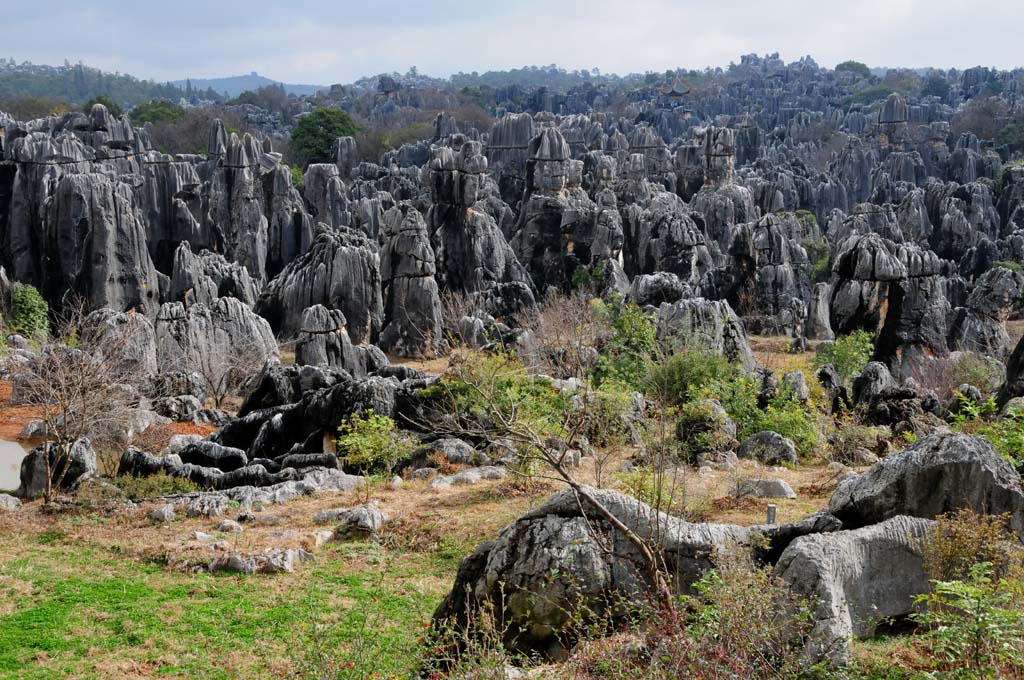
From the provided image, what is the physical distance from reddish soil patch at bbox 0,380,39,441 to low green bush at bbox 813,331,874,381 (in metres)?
20.9

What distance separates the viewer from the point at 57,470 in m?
14.8

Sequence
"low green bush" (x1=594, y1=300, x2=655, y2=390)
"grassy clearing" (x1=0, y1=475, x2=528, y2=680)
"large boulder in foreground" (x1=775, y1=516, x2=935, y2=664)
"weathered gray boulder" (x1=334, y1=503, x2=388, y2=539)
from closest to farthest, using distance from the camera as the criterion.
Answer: "large boulder in foreground" (x1=775, y1=516, x2=935, y2=664) < "grassy clearing" (x1=0, y1=475, x2=528, y2=680) < "weathered gray boulder" (x1=334, y1=503, x2=388, y2=539) < "low green bush" (x1=594, y1=300, x2=655, y2=390)

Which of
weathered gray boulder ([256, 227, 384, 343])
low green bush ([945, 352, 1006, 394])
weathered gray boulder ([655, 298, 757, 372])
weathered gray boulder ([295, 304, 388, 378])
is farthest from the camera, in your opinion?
weathered gray boulder ([256, 227, 384, 343])

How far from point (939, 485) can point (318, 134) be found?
7653 centimetres

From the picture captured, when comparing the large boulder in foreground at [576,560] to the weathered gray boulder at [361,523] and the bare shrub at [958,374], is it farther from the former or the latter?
the bare shrub at [958,374]

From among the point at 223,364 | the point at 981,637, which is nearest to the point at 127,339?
the point at 223,364

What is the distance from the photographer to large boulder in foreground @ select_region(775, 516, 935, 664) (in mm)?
6711

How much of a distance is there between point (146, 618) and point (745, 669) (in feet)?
20.7

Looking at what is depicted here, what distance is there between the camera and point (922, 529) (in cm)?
761

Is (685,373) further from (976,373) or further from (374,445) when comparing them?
(976,373)

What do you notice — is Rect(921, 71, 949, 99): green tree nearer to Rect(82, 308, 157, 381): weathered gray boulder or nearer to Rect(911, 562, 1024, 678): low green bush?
Rect(82, 308, 157, 381): weathered gray boulder

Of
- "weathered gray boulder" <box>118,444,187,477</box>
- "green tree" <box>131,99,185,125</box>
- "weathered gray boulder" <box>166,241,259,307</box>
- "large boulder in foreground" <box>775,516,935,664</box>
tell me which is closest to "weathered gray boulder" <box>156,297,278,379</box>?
"weathered gray boulder" <box>166,241,259,307</box>

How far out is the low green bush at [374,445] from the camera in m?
15.8

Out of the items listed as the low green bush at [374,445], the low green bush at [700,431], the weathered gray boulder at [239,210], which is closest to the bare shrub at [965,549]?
the low green bush at [700,431]
